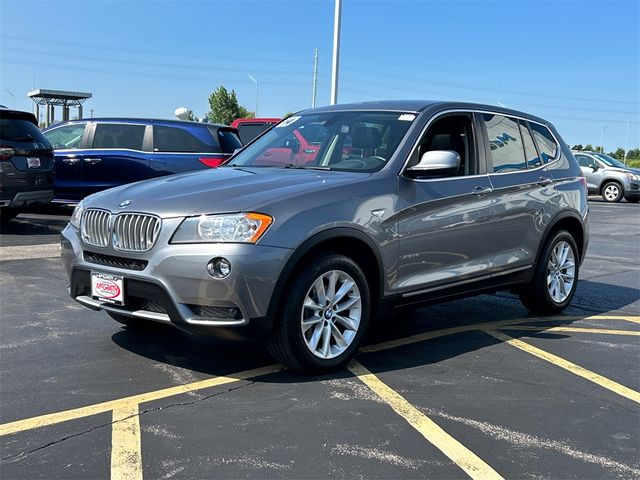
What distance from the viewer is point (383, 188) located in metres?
4.38

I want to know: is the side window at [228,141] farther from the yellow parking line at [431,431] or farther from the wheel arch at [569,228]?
the yellow parking line at [431,431]

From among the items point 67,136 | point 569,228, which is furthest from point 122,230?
point 67,136

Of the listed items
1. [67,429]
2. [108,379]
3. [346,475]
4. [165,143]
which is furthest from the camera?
[165,143]

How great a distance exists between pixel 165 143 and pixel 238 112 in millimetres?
54448

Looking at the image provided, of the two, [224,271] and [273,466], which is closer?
[273,466]

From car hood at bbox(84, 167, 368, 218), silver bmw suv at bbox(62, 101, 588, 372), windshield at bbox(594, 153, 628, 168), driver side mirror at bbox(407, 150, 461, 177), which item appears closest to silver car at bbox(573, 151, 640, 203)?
windshield at bbox(594, 153, 628, 168)

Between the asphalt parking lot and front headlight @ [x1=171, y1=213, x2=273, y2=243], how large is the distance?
35.1 inches

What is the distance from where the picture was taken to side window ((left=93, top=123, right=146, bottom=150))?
11.1 metres

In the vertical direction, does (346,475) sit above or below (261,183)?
below

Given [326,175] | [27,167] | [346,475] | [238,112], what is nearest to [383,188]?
[326,175]

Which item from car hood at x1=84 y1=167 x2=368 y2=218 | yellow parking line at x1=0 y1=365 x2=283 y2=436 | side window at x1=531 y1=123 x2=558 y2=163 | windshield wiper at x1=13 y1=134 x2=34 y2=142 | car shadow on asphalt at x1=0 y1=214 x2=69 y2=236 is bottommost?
car shadow on asphalt at x1=0 y1=214 x2=69 y2=236

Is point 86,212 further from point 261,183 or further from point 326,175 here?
point 326,175

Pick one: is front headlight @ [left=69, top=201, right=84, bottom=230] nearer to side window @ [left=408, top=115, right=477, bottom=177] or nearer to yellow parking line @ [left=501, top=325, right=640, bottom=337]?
side window @ [left=408, top=115, right=477, bottom=177]

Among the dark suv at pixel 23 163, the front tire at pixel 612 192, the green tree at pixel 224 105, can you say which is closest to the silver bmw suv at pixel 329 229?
the dark suv at pixel 23 163
